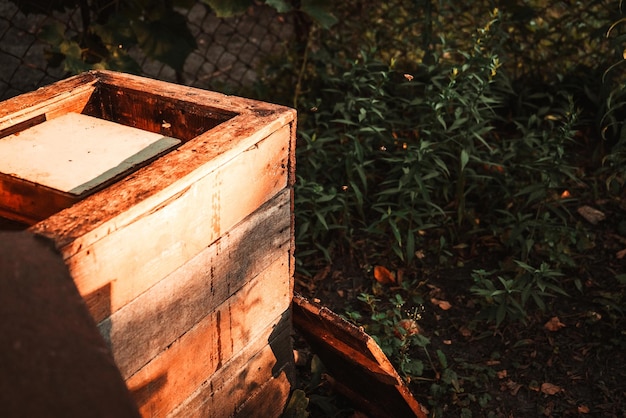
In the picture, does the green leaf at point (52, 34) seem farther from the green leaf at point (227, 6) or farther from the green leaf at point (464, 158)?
the green leaf at point (464, 158)

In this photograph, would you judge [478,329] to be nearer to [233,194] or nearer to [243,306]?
[243,306]

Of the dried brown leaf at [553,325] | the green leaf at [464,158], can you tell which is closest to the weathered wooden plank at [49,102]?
the green leaf at [464,158]

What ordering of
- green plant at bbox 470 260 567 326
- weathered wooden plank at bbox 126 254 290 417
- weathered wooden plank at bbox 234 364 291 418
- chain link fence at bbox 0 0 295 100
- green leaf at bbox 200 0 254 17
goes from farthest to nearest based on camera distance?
chain link fence at bbox 0 0 295 100
green leaf at bbox 200 0 254 17
green plant at bbox 470 260 567 326
weathered wooden plank at bbox 234 364 291 418
weathered wooden plank at bbox 126 254 290 417

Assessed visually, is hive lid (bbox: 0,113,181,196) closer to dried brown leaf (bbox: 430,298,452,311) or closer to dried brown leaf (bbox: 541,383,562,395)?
dried brown leaf (bbox: 430,298,452,311)

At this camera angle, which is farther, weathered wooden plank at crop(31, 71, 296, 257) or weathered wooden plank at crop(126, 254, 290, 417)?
weathered wooden plank at crop(126, 254, 290, 417)

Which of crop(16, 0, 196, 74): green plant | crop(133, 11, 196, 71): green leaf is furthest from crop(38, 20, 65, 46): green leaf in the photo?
crop(133, 11, 196, 71): green leaf

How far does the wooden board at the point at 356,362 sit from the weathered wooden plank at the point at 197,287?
30 centimetres

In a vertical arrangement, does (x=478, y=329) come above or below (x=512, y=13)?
below

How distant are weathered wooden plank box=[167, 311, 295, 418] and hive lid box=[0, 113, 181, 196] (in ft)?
1.96

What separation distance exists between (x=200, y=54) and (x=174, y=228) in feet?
8.69

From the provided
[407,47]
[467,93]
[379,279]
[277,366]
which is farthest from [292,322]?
[407,47]

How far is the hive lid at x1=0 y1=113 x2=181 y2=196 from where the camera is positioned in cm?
145

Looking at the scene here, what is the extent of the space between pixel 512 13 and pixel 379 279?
1703mm

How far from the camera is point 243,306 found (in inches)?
69.6
